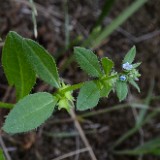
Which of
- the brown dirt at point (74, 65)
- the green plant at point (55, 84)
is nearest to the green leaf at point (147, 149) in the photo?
the brown dirt at point (74, 65)

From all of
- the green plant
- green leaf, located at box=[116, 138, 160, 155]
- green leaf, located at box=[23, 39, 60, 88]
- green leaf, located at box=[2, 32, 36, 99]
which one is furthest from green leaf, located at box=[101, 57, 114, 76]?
green leaf, located at box=[116, 138, 160, 155]

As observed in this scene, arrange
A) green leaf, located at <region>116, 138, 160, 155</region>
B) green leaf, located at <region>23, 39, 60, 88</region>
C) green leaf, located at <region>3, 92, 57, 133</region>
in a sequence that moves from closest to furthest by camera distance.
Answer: green leaf, located at <region>3, 92, 57, 133</region>, green leaf, located at <region>23, 39, 60, 88</region>, green leaf, located at <region>116, 138, 160, 155</region>

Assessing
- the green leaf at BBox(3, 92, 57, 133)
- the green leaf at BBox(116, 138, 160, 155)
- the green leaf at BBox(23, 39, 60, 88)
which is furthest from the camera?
the green leaf at BBox(116, 138, 160, 155)

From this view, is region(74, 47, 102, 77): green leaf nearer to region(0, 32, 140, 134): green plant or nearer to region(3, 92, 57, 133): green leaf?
region(0, 32, 140, 134): green plant

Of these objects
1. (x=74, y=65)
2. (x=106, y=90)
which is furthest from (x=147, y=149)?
(x=106, y=90)

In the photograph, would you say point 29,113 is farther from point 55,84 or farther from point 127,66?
point 127,66

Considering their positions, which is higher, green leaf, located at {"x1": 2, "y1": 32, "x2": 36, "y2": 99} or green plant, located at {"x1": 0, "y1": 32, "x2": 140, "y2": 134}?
green leaf, located at {"x1": 2, "y1": 32, "x2": 36, "y2": 99}

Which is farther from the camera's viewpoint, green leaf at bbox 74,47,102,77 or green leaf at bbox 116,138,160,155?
green leaf at bbox 116,138,160,155

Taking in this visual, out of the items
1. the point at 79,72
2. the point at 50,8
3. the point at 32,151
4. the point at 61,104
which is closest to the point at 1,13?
the point at 50,8
